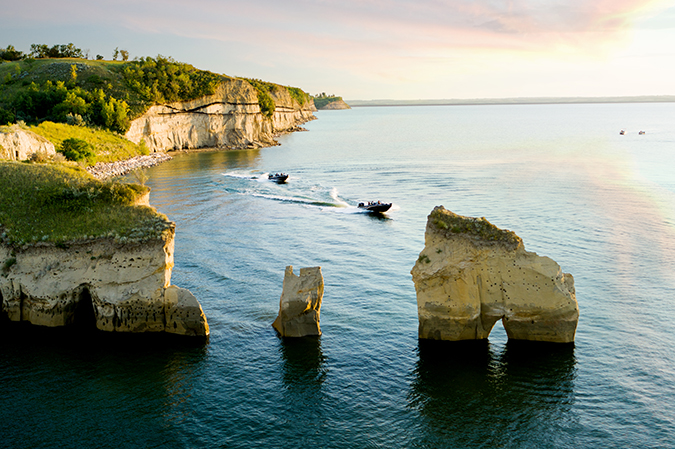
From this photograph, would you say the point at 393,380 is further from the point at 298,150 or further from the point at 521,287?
the point at 298,150

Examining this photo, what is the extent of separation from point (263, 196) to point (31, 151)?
3347 centimetres

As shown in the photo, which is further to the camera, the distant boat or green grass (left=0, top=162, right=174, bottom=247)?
the distant boat

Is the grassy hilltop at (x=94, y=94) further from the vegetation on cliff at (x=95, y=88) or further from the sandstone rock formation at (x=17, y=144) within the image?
the sandstone rock formation at (x=17, y=144)

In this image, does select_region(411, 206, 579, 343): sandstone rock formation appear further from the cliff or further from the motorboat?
the motorboat

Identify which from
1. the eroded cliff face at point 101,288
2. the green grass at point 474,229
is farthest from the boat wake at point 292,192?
the eroded cliff face at point 101,288

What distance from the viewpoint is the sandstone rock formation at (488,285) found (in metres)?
29.5

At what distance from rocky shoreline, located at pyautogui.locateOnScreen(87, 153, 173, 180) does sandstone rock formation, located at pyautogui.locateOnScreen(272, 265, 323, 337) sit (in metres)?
59.9

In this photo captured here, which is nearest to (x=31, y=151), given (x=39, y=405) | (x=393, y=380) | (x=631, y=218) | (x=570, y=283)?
(x=39, y=405)

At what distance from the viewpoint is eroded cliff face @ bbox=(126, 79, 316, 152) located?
12707 centimetres

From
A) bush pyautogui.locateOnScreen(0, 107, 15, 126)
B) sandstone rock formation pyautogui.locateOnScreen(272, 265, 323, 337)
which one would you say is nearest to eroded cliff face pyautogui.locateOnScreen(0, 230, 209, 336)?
sandstone rock formation pyautogui.locateOnScreen(272, 265, 323, 337)

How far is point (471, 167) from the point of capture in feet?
357

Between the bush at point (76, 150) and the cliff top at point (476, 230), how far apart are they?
7561 cm

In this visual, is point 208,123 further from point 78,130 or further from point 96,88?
point 78,130

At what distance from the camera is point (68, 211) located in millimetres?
34938
